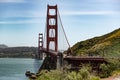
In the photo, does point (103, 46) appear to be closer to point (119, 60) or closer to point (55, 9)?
point (55, 9)

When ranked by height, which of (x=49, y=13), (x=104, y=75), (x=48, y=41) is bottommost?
(x=104, y=75)

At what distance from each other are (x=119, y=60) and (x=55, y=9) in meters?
42.9

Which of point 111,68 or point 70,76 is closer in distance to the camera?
point 70,76

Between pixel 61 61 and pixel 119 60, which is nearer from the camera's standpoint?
pixel 119 60

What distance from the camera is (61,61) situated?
51.1m

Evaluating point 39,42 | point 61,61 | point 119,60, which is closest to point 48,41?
point 61,61

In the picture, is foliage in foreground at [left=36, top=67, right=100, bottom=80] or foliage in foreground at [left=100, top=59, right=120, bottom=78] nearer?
foliage in foreground at [left=36, top=67, right=100, bottom=80]

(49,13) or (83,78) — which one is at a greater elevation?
(49,13)

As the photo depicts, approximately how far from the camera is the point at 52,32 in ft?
284

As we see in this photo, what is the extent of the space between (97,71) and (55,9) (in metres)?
39.7

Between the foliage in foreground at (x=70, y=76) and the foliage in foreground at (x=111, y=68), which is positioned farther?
the foliage in foreground at (x=111, y=68)

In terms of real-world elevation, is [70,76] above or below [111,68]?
below

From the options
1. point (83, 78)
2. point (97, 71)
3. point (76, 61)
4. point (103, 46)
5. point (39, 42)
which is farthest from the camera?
point (39, 42)

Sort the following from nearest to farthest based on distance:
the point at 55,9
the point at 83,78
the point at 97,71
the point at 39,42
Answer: the point at 83,78, the point at 97,71, the point at 55,9, the point at 39,42
